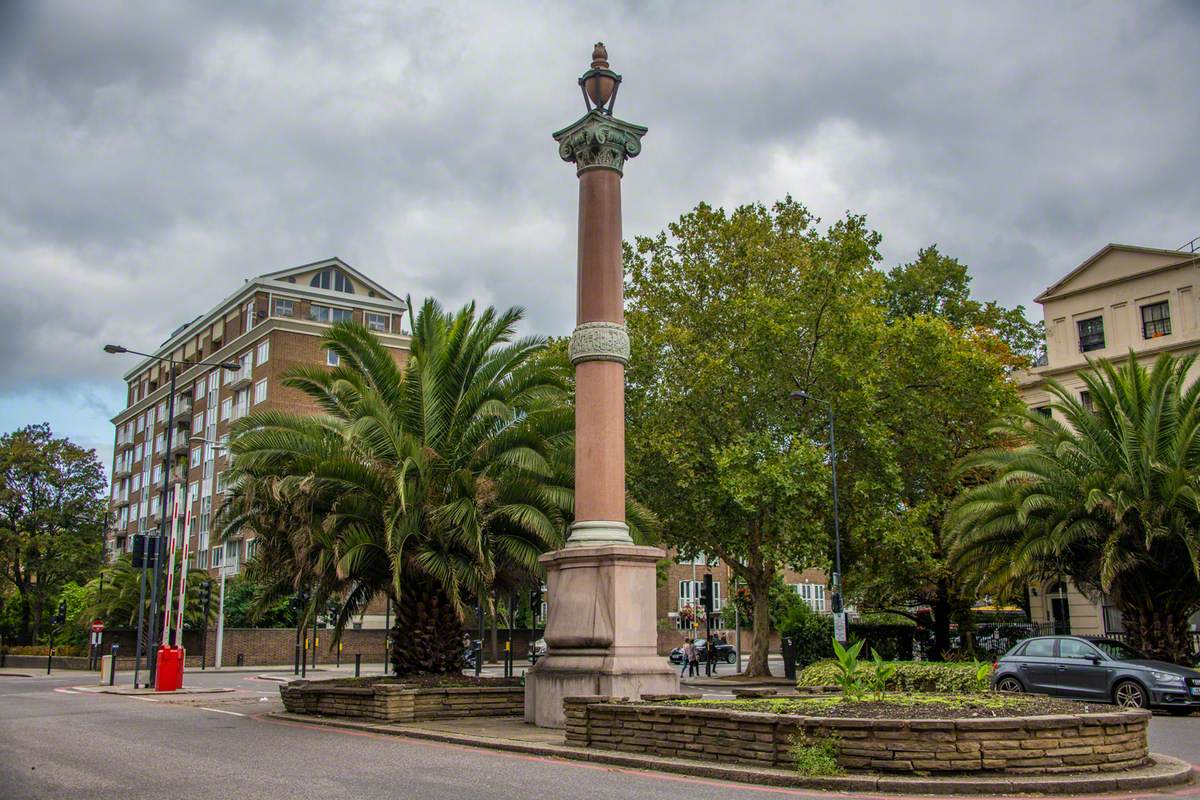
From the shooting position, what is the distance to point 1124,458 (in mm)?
25562

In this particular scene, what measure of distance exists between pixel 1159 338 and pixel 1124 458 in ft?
58.1

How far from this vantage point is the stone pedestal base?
53.0 feet

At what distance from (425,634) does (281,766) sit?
789cm

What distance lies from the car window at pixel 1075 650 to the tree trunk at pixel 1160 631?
5.76 m

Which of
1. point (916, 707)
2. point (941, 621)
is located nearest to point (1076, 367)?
point (941, 621)

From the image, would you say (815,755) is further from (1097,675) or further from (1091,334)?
(1091,334)

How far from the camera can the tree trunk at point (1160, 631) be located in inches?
999

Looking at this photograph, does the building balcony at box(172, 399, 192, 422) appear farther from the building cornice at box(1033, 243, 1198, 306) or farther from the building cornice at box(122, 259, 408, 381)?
the building cornice at box(1033, 243, 1198, 306)

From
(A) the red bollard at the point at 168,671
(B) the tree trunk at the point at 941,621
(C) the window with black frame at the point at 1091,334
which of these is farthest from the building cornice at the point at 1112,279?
(A) the red bollard at the point at 168,671

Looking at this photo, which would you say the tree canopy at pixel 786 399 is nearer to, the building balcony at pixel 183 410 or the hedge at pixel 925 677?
the hedge at pixel 925 677

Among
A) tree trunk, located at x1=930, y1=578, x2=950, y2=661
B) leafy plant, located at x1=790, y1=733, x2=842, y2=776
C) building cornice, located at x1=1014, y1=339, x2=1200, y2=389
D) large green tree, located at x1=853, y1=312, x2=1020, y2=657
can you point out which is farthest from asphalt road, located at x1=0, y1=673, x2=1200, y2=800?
building cornice, located at x1=1014, y1=339, x2=1200, y2=389

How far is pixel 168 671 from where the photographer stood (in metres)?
30.4

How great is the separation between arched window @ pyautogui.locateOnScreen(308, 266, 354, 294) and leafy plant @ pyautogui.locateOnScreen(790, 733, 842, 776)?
70.1m

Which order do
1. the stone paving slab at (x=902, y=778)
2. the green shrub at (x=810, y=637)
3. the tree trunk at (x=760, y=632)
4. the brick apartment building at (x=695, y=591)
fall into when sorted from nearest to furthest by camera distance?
the stone paving slab at (x=902, y=778) < the tree trunk at (x=760, y=632) < the green shrub at (x=810, y=637) < the brick apartment building at (x=695, y=591)
